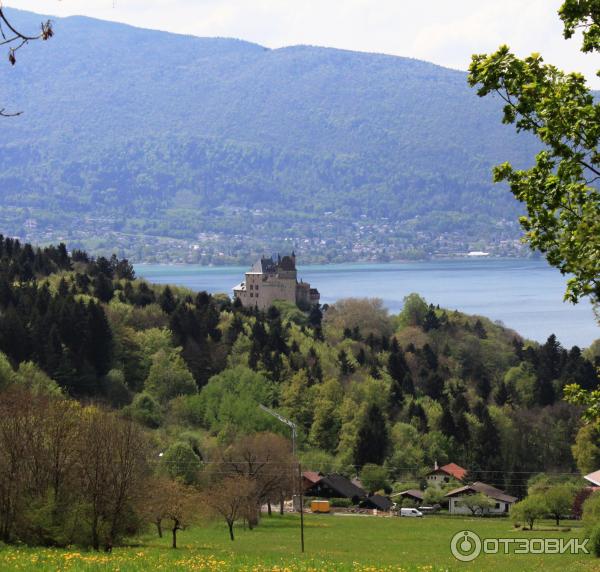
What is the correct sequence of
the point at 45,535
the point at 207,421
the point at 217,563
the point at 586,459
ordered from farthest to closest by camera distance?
the point at 207,421
the point at 586,459
the point at 45,535
the point at 217,563

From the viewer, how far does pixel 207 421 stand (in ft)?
250

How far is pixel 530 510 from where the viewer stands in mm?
51875

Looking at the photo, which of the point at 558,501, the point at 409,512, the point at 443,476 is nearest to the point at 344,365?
the point at 443,476

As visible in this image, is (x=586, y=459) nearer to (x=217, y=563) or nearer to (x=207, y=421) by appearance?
(x=207, y=421)

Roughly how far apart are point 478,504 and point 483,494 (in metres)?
1.41

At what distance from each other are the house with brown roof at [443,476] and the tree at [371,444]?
409cm

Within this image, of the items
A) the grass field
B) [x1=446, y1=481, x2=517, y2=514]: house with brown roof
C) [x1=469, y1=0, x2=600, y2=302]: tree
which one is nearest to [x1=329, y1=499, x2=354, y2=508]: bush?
[x1=446, y1=481, x2=517, y2=514]: house with brown roof

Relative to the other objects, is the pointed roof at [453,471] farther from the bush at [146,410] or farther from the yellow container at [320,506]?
the bush at [146,410]

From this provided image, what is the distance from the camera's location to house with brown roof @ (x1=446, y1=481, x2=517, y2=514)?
62.6 metres

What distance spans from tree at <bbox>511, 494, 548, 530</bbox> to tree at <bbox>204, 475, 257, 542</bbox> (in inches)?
442

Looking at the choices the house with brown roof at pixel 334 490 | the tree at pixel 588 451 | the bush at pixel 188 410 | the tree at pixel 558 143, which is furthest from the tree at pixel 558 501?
Answer: the tree at pixel 558 143

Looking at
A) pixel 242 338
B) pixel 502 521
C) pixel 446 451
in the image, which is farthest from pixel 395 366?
pixel 502 521

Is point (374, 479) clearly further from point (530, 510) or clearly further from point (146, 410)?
point (530, 510)

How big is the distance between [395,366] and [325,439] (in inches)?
640
